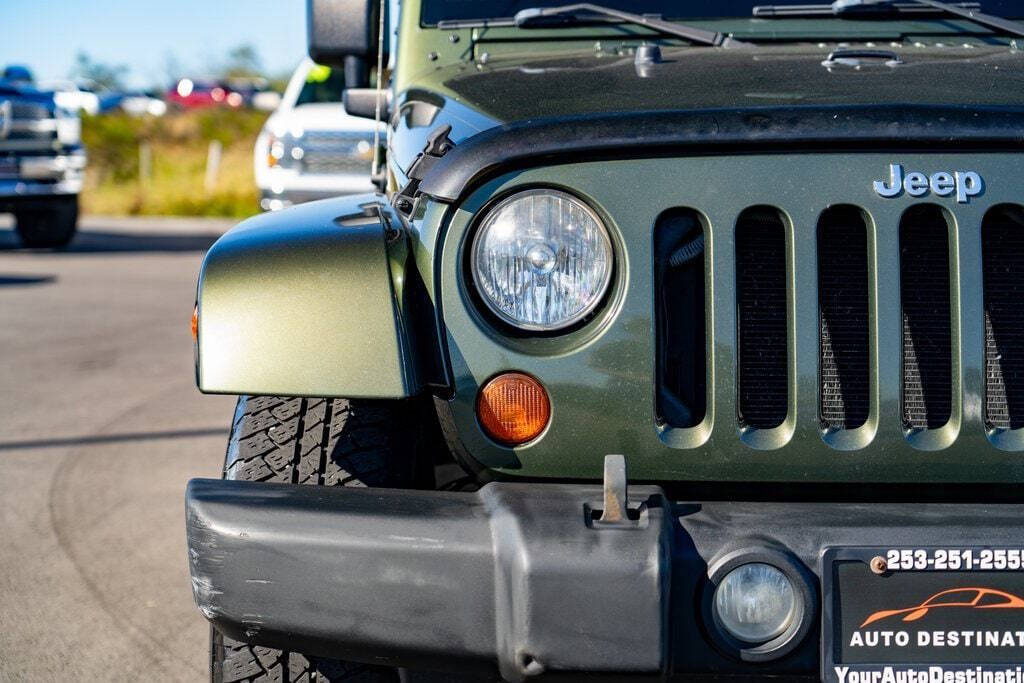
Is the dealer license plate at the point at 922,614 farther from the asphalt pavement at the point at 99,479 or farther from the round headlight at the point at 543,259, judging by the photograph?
the asphalt pavement at the point at 99,479

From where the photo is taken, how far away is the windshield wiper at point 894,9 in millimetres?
2936

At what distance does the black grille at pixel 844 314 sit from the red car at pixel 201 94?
44533 millimetres

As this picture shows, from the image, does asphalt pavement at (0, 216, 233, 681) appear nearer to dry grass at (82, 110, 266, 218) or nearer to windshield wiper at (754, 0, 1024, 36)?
windshield wiper at (754, 0, 1024, 36)

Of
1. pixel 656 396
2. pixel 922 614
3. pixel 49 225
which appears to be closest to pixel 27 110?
pixel 49 225

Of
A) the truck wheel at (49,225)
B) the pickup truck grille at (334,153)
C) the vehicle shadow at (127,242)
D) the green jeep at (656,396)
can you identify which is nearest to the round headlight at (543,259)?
the green jeep at (656,396)

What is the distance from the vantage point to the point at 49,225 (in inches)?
553

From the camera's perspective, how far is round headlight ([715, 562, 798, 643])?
193cm

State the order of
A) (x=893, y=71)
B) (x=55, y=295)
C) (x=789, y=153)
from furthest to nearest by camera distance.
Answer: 1. (x=55, y=295)
2. (x=893, y=71)
3. (x=789, y=153)

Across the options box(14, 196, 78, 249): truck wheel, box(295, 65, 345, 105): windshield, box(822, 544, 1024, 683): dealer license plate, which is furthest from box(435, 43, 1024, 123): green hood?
box(14, 196, 78, 249): truck wheel

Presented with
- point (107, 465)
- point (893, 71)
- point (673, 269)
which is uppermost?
point (893, 71)

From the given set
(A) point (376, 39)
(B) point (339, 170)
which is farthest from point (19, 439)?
(B) point (339, 170)

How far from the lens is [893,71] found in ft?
8.36

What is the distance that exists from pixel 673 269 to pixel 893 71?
0.73m

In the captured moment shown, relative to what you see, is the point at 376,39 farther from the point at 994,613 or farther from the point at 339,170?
the point at 339,170
